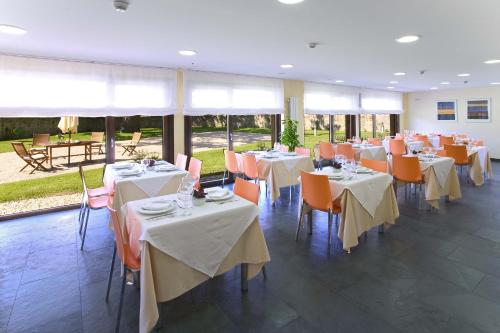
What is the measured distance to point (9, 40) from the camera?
3.75m

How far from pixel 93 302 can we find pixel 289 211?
9.98 feet

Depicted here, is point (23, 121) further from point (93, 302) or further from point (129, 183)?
point (93, 302)

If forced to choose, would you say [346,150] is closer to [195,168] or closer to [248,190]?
[195,168]

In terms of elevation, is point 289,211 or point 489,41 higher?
point 489,41

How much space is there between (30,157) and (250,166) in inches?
158

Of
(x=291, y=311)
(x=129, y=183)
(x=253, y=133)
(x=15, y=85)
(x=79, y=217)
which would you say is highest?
(x=15, y=85)

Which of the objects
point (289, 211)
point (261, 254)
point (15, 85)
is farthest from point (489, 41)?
point (15, 85)

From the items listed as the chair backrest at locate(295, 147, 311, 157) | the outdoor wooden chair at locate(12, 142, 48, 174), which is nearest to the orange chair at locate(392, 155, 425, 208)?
the chair backrest at locate(295, 147, 311, 157)

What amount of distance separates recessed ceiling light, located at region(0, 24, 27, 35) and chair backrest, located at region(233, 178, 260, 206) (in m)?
2.89

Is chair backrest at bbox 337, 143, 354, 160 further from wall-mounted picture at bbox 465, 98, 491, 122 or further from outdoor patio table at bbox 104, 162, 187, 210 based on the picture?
wall-mounted picture at bbox 465, 98, 491, 122

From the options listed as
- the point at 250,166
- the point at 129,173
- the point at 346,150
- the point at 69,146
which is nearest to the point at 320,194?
the point at 250,166

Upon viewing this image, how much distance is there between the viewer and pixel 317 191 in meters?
3.35

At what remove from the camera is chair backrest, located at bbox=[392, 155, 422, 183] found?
180 inches

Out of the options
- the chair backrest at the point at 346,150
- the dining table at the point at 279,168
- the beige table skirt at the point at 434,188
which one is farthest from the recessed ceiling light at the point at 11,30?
the chair backrest at the point at 346,150
